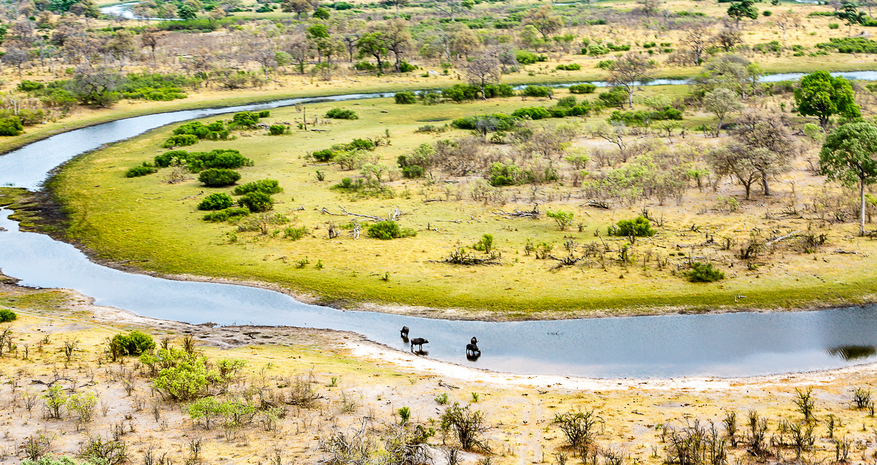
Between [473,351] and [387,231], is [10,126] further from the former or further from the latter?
[473,351]

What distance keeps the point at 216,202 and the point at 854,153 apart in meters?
26.3

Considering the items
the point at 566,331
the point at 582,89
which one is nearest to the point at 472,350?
the point at 566,331

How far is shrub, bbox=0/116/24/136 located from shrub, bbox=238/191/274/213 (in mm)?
27966

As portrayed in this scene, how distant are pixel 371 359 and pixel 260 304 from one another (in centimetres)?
641

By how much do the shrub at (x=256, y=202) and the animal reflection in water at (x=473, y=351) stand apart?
16.2 meters

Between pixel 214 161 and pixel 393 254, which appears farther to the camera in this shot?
pixel 214 161

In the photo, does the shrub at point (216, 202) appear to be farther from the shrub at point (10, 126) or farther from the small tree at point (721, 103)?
the small tree at point (721, 103)

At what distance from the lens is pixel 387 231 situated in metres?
30.8

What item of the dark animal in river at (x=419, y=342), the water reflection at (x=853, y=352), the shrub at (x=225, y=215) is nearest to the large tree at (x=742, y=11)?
the shrub at (x=225, y=215)

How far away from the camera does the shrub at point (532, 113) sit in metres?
54.2

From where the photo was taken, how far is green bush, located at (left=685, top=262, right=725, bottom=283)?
2530cm

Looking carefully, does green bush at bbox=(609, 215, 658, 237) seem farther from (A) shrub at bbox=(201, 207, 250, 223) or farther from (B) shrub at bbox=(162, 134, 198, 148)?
(B) shrub at bbox=(162, 134, 198, 148)

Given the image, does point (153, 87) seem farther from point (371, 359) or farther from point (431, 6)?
point (431, 6)

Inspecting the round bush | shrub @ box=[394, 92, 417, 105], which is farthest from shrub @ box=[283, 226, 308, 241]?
shrub @ box=[394, 92, 417, 105]
